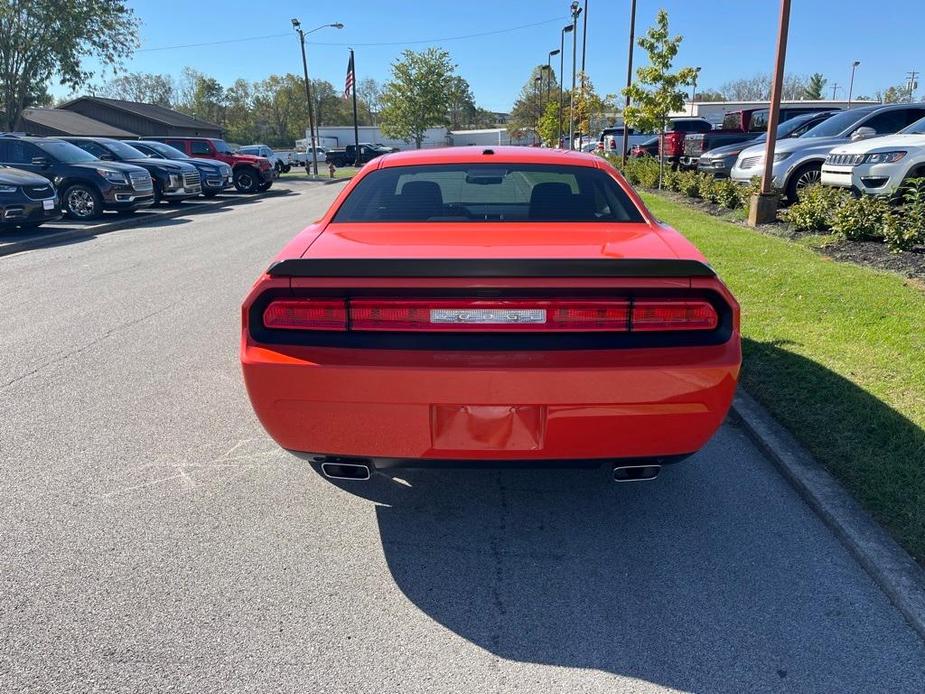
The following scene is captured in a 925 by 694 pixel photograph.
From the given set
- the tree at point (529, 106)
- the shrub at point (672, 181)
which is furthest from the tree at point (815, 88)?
the shrub at point (672, 181)

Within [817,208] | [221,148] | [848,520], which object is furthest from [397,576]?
[221,148]

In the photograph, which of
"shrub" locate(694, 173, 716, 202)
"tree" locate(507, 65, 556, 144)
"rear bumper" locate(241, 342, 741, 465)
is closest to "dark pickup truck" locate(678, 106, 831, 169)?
"shrub" locate(694, 173, 716, 202)

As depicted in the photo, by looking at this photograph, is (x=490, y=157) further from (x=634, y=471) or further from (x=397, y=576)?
(x=397, y=576)

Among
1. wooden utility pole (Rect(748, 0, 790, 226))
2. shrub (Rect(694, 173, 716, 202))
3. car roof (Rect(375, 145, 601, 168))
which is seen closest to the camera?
car roof (Rect(375, 145, 601, 168))

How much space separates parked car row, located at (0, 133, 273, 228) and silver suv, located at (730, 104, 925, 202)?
13397 mm

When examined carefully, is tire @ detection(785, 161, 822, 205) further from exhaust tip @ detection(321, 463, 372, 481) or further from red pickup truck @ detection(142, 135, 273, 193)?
red pickup truck @ detection(142, 135, 273, 193)

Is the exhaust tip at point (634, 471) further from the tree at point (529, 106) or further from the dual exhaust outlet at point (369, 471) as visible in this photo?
the tree at point (529, 106)

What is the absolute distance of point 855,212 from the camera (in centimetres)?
837

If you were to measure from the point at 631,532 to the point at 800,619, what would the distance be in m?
0.78

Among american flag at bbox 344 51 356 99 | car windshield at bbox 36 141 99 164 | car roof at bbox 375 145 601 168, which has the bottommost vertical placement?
car roof at bbox 375 145 601 168

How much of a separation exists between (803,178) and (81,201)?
15.1 metres

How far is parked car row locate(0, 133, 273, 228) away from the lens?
12609 mm

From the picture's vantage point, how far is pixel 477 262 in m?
2.50

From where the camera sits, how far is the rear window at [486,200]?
142 inches
